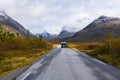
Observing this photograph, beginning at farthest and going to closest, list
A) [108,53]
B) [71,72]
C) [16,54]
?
1. [16,54]
2. [108,53]
3. [71,72]

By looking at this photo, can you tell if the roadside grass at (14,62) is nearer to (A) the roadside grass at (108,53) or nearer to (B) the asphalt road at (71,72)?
(B) the asphalt road at (71,72)

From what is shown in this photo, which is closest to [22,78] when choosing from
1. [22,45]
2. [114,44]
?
[114,44]

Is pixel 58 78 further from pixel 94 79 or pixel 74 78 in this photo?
pixel 94 79

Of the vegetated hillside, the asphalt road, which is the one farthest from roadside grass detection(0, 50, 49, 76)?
the asphalt road

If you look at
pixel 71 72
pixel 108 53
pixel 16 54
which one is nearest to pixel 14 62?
pixel 108 53

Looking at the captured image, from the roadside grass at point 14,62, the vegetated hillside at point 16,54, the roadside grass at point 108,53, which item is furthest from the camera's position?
the roadside grass at point 108,53

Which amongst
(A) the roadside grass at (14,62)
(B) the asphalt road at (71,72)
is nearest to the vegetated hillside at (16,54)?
(A) the roadside grass at (14,62)

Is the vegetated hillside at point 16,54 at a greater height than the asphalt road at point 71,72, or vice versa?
the vegetated hillside at point 16,54

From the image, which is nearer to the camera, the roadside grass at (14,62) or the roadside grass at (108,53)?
the roadside grass at (14,62)

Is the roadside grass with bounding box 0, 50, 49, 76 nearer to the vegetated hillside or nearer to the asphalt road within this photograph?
the vegetated hillside

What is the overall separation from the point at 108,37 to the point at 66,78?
38.5 m

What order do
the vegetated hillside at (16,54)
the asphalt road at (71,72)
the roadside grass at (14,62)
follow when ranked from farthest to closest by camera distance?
the vegetated hillside at (16,54) < the roadside grass at (14,62) < the asphalt road at (71,72)

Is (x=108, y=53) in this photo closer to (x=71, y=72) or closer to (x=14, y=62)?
(x=14, y=62)

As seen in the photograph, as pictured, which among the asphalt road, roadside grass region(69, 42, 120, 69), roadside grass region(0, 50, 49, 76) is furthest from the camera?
roadside grass region(69, 42, 120, 69)
